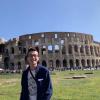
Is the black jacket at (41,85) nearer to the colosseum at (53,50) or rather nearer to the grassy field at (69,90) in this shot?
the grassy field at (69,90)

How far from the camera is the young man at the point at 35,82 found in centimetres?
547

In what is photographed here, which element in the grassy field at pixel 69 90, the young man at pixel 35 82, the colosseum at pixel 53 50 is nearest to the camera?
the young man at pixel 35 82

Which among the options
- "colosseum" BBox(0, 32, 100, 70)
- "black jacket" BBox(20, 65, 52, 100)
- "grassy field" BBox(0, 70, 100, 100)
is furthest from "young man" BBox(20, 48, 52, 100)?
"colosseum" BBox(0, 32, 100, 70)

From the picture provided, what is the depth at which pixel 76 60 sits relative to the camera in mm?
91500

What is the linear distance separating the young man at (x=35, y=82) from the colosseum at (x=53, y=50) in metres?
81.4

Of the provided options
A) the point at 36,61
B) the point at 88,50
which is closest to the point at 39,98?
the point at 36,61

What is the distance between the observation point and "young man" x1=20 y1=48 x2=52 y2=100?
547 cm

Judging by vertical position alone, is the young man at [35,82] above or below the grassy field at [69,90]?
above

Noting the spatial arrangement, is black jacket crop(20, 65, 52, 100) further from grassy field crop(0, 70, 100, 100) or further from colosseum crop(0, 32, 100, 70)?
colosseum crop(0, 32, 100, 70)

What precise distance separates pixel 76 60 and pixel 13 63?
18.5 meters

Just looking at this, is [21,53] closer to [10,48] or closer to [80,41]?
[10,48]

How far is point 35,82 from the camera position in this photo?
5527 millimetres

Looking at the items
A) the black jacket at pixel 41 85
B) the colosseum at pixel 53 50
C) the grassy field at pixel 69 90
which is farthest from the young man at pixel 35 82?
the colosseum at pixel 53 50

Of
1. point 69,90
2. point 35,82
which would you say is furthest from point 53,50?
point 35,82
